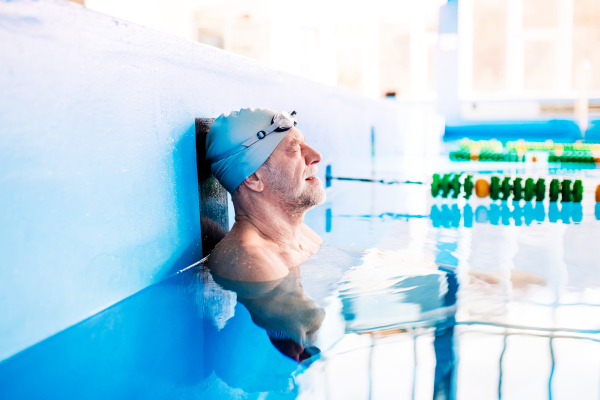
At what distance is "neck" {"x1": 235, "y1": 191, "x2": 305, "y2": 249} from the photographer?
2.49 meters

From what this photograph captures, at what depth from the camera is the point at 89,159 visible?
5.98ft

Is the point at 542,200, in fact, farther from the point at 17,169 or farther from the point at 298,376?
the point at 17,169

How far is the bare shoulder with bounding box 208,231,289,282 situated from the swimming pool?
5 centimetres

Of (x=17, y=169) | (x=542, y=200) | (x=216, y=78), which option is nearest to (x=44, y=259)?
(x=17, y=169)

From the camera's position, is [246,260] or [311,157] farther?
[311,157]

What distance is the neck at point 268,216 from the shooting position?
249cm

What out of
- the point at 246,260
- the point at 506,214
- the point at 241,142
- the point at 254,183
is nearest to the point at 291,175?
the point at 254,183

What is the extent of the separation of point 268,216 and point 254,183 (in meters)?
0.18

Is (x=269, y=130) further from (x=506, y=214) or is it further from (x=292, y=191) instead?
(x=506, y=214)

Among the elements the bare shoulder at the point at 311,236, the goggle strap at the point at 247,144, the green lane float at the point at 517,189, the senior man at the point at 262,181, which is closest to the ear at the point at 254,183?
the senior man at the point at 262,181

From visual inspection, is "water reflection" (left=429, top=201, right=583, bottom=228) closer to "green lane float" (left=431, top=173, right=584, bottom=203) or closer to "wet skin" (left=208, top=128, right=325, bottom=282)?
"green lane float" (left=431, top=173, right=584, bottom=203)

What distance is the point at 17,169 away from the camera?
1.52 metres

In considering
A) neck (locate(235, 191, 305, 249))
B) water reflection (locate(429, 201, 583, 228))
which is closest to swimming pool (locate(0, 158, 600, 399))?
neck (locate(235, 191, 305, 249))

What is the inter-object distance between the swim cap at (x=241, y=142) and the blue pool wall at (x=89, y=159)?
18cm
